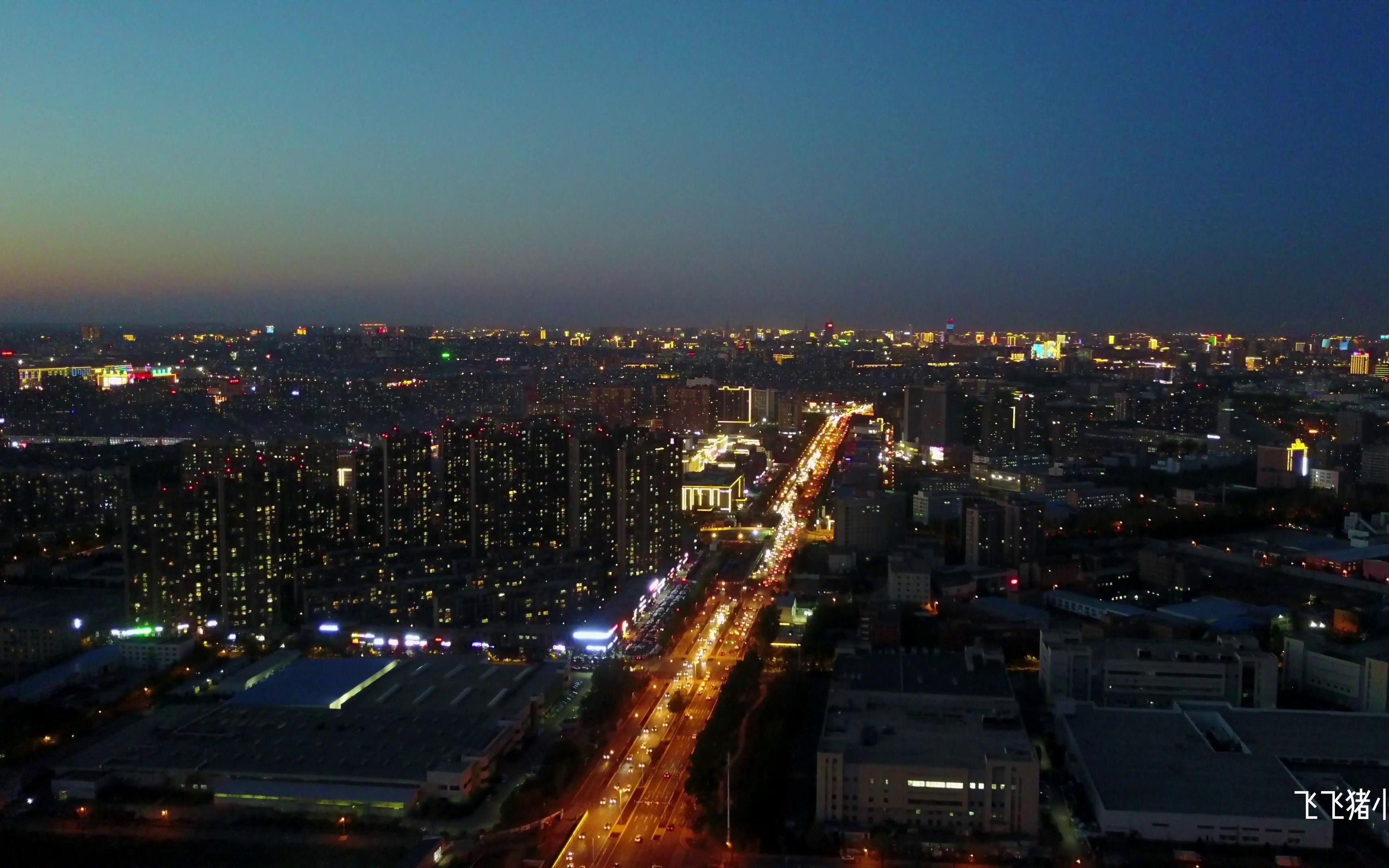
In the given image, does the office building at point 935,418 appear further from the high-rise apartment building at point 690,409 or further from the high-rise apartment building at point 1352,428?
the high-rise apartment building at point 1352,428

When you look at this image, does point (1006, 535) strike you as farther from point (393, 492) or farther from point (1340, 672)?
point (393, 492)

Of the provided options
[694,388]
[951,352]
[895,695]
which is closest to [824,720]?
[895,695]

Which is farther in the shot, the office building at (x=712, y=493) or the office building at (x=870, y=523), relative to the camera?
the office building at (x=712, y=493)

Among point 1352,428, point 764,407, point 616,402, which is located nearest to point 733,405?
point 764,407

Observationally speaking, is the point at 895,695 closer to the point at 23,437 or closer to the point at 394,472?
the point at 394,472

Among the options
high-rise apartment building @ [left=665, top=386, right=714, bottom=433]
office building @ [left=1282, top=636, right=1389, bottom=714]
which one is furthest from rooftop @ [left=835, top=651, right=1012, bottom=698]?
high-rise apartment building @ [left=665, top=386, right=714, bottom=433]

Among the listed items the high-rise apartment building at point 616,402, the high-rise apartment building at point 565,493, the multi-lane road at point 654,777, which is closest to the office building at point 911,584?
the multi-lane road at point 654,777

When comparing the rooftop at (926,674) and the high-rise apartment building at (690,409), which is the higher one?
the high-rise apartment building at (690,409)
